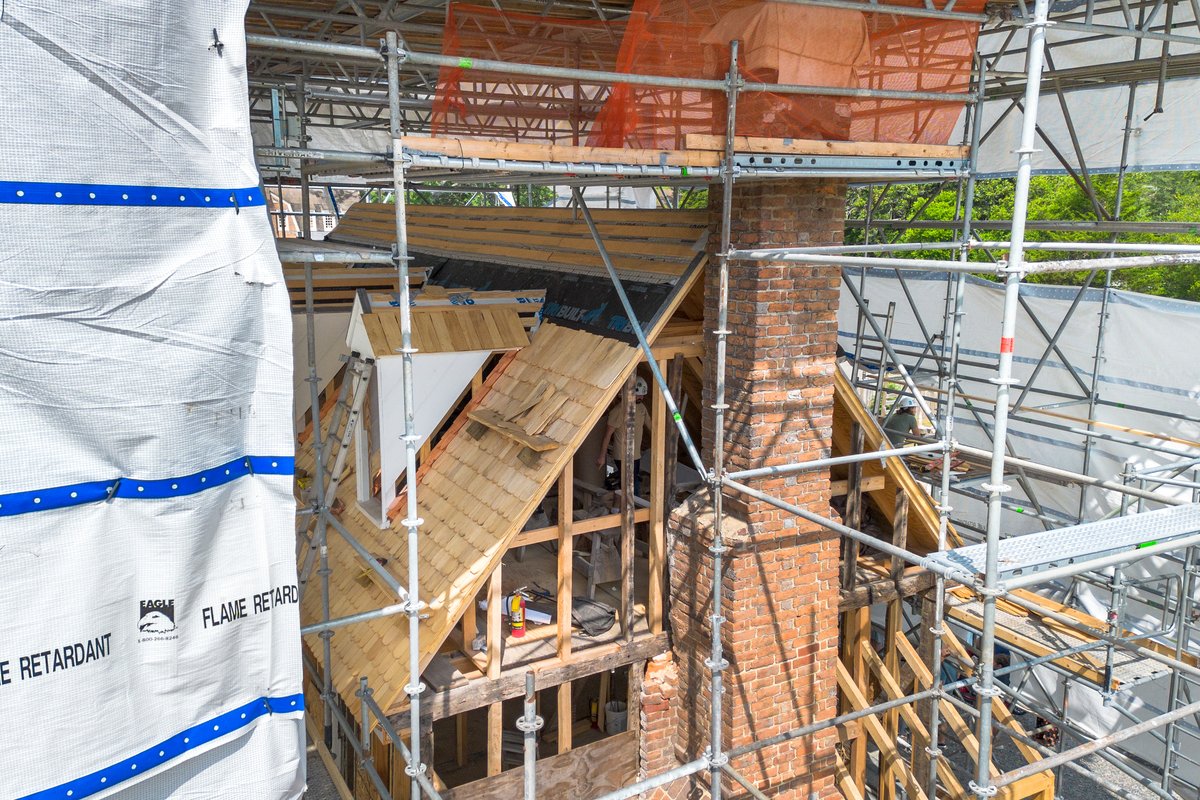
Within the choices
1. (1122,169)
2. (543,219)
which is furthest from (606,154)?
(1122,169)

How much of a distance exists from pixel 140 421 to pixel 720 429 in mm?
3991

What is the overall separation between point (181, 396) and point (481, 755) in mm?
7423

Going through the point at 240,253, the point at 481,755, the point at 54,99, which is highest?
the point at 54,99

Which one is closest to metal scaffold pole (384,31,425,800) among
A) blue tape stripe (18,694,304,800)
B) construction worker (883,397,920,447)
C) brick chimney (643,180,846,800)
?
blue tape stripe (18,694,304,800)

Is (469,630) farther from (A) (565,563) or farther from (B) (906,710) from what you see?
(B) (906,710)

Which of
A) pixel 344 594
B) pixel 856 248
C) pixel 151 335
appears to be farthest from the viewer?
pixel 344 594

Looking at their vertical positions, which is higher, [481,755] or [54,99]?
[54,99]

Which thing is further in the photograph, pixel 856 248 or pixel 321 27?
pixel 321 27

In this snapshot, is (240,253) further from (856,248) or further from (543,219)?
(543,219)

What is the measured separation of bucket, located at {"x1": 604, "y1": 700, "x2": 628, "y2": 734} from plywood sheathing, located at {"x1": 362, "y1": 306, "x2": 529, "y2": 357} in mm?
3738

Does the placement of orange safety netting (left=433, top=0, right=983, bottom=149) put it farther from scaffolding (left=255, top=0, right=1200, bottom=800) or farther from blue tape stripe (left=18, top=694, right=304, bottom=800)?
blue tape stripe (left=18, top=694, right=304, bottom=800)

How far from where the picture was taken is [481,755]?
10633 millimetres

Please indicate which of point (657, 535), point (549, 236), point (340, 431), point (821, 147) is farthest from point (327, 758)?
point (821, 147)

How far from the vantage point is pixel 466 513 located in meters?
7.56
